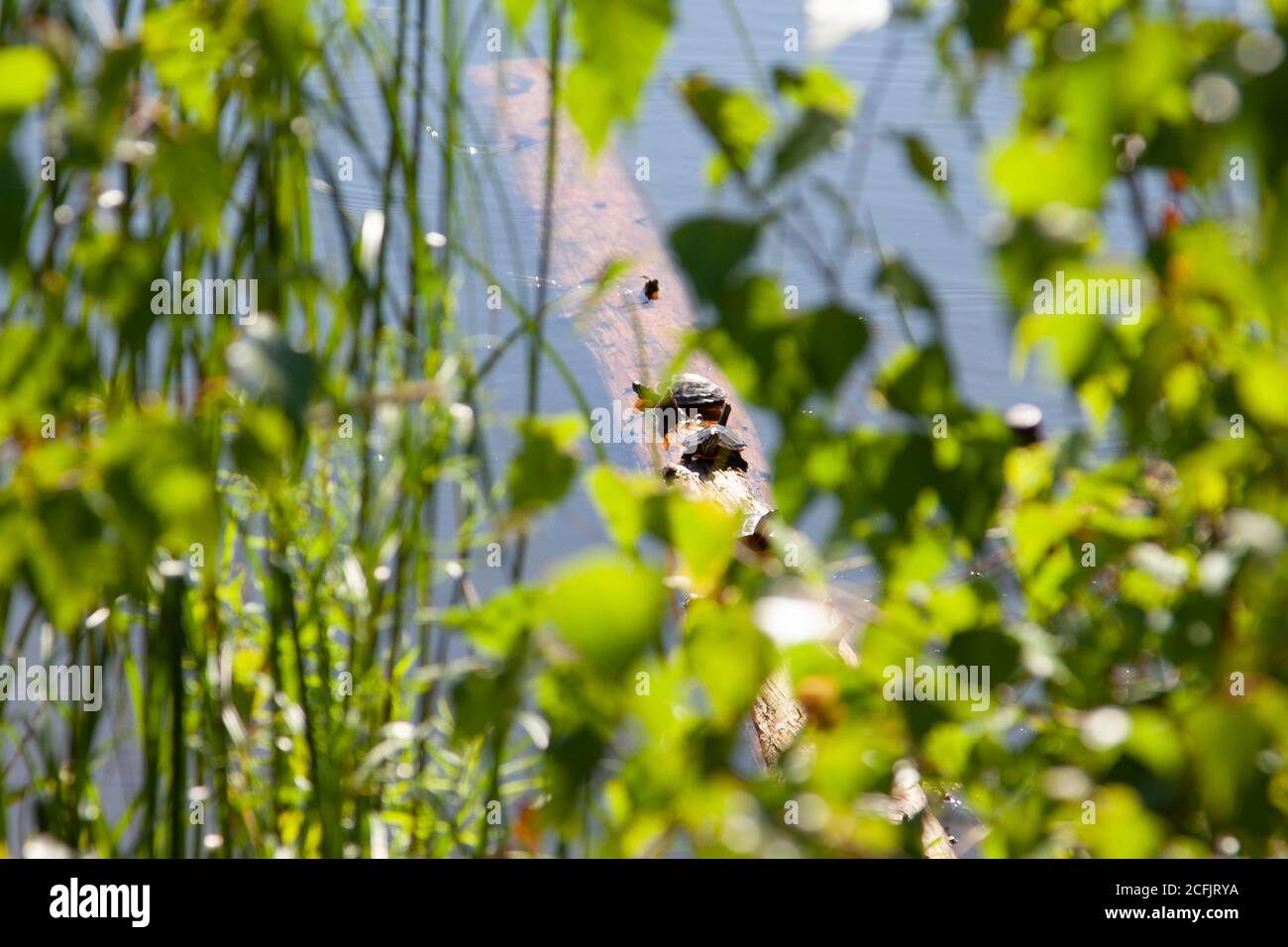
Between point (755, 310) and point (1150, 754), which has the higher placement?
point (755, 310)

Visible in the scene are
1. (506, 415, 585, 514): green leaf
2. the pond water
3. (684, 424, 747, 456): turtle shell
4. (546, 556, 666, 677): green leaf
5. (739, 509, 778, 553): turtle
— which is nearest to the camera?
(546, 556, 666, 677): green leaf

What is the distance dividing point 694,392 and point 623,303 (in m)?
0.39

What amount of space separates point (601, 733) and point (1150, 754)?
21 cm

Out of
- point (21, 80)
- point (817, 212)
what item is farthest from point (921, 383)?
point (817, 212)

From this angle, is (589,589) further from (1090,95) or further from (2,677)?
(2,677)

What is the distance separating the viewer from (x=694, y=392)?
7.56 feet

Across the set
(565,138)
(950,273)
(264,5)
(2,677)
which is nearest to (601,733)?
(264,5)

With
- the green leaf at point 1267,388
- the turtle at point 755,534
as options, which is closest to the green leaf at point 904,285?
the green leaf at point 1267,388

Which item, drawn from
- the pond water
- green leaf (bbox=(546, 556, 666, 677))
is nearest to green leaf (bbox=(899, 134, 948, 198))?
green leaf (bbox=(546, 556, 666, 677))

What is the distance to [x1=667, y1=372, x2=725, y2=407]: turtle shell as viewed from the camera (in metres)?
2.28

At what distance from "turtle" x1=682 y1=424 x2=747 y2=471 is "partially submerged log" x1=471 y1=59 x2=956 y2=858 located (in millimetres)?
21

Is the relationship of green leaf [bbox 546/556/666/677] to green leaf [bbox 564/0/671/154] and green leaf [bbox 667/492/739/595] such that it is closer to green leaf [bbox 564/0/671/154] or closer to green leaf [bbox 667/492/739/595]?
green leaf [bbox 667/492/739/595]

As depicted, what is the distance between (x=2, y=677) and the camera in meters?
0.92

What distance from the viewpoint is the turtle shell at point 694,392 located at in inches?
89.6
